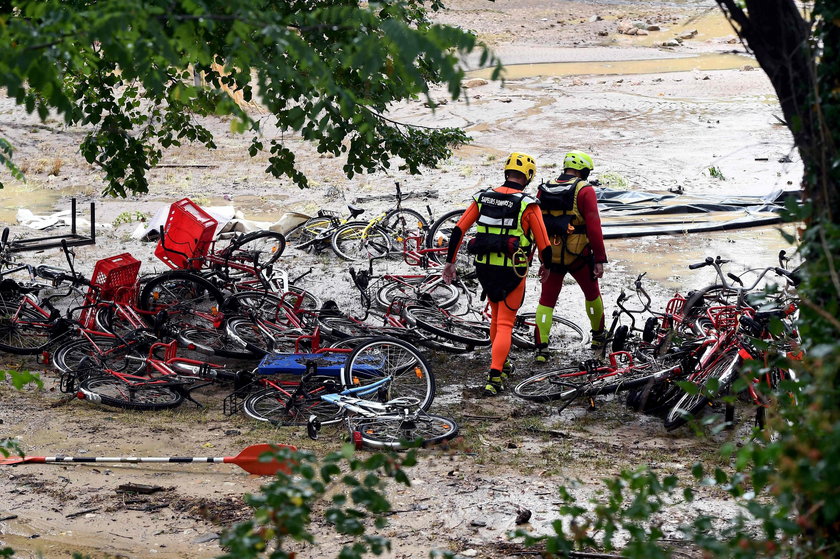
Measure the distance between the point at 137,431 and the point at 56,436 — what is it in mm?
607

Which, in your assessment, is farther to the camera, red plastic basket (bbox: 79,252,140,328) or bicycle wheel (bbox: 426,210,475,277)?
bicycle wheel (bbox: 426,210,475,277)

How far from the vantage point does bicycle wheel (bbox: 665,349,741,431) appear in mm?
6816

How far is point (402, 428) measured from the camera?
712 cm

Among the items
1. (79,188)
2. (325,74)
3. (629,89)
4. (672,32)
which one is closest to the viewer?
(325,74)

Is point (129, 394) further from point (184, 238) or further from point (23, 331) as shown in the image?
point (184, 238)

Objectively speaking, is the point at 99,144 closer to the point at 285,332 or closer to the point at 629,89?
the point at 285,332

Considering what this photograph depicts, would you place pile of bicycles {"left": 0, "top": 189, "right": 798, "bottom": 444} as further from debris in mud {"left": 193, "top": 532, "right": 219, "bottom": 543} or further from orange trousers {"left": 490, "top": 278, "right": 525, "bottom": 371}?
debris in mud {"left": 193, "top": 532, "right": 219, "bottom": 543}

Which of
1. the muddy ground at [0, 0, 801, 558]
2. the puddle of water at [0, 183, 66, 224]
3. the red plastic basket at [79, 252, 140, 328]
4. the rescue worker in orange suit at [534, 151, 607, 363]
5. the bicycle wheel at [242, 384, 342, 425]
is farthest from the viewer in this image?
the puddle of water at [0, 183, 66, 224]

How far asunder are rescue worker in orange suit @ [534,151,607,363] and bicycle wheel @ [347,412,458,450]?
Answer: 2003mm

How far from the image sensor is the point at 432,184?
16.8 m

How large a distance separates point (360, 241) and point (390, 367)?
494 centimetres

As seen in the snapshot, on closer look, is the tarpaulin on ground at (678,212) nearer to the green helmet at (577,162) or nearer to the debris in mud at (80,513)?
the green helmet at (577,162)

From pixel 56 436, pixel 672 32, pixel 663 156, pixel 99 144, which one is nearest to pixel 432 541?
pixel 56 436

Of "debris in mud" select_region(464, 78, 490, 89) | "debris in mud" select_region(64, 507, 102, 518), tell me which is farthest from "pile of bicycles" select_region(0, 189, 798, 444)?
"debris in mud" select_region(464, 78, 490, 89)
